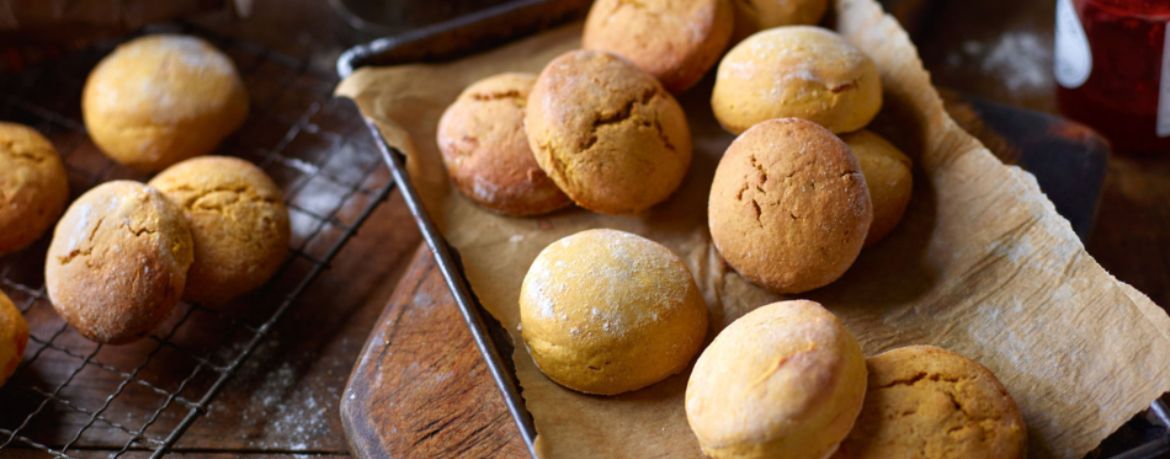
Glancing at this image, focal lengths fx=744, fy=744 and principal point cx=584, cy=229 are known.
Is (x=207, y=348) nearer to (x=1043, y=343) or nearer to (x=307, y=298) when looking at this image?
(x=307, y=298)

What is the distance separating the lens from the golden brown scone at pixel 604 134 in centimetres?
161

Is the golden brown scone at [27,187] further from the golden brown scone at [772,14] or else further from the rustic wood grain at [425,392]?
the golden brown scone at [772,14]

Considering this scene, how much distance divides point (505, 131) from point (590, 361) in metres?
0.63

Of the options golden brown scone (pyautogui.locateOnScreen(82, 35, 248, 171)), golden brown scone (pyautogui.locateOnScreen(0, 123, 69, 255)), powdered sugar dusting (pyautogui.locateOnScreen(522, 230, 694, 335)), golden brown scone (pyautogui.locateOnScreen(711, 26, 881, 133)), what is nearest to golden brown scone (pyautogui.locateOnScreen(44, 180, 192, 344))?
golden brown scone (pyautogui.locateOnScreen(0, 123, 69, 255))

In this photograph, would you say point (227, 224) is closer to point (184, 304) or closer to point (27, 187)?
A: point (184, 304)

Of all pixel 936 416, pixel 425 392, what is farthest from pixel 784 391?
pixel 425 392

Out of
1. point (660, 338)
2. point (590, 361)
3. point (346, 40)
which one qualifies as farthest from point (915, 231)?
point (346, 40)

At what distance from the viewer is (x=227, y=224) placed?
1687 millimetres

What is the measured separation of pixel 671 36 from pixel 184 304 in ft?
4.46

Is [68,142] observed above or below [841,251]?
below

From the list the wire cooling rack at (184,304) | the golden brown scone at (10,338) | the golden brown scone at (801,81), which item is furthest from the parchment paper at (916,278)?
the golden brown scone at (10,338)

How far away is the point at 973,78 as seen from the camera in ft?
7.77

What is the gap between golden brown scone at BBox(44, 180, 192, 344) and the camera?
60.6 inches

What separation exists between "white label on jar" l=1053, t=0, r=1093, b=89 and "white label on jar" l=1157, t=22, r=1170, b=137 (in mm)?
156
